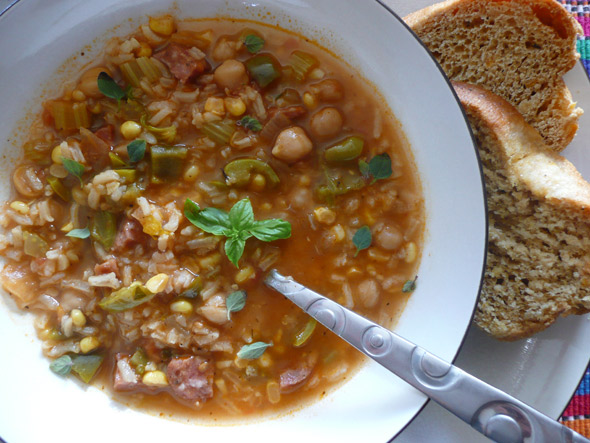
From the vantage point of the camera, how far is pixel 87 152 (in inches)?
133

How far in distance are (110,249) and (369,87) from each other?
1.89 meters

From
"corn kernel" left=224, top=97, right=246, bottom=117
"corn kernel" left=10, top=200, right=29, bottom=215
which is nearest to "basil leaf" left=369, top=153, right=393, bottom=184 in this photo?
"corn kernel" left=224, top=97, right=246, bottom=117

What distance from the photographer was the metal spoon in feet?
8.68

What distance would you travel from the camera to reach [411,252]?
338cm

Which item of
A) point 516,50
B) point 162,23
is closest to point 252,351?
point 162,23

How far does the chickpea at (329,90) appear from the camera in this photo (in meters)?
3.37

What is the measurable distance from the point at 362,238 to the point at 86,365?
6.18 ft

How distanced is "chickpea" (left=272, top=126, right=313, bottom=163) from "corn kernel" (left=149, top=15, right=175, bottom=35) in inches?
37.2

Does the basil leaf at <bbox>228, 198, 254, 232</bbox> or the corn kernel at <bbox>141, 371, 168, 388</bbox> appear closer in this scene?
the basil leaf at <bbox>228, 198, 254, 232</bbox>

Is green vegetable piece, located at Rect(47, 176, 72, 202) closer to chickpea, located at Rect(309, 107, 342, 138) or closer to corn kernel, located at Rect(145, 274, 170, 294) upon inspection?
corn kernel, located at Rect(145, 274, 170, 294)

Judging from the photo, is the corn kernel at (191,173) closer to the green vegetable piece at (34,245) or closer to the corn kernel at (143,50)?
the corn kernel at (143,50)

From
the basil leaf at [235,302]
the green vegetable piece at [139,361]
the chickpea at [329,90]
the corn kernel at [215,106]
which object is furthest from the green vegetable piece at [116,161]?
the chickpea at [329,90]

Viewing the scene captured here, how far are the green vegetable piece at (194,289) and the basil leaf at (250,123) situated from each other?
98 centimetres

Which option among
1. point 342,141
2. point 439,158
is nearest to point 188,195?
point 342,141
